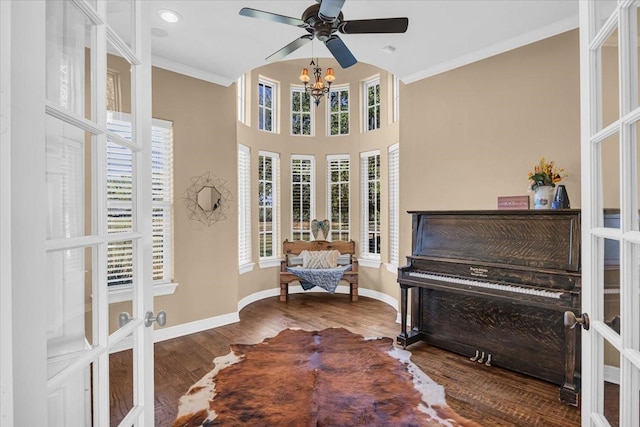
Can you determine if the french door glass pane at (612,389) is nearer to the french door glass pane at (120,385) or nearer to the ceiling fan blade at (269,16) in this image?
the french door glass pane at (120,385)

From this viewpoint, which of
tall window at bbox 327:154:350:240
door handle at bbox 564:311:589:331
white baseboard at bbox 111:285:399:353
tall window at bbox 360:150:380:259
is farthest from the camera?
tall window at bbox 327:154:350:240

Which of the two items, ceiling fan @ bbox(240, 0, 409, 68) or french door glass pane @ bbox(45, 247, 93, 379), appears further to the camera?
ceiling fan @ bbox(240, 0, 409, 68)

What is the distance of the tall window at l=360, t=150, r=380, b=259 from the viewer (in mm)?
5480

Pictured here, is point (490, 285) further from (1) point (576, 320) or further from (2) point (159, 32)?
(2) point (159, 32)

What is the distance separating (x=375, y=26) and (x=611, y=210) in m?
1.98

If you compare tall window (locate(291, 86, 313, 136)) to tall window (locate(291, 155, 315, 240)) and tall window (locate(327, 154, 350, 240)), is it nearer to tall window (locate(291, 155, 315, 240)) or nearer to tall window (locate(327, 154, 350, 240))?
tall window (locate(291, 155, 315, 240))

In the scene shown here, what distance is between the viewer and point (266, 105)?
5.62 m

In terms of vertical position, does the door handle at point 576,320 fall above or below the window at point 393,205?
below

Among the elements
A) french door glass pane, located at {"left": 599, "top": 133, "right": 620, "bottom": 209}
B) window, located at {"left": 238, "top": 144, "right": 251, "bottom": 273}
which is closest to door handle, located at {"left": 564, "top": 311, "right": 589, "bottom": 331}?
french door glass pane, located at {"left": 599, "top": 133, "right": 620, "bottom": 209}

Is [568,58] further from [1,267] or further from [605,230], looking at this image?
[1,267]

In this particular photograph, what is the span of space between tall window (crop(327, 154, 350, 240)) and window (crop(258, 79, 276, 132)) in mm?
1144

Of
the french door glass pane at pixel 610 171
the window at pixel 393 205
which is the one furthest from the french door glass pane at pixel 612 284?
the window at pixel 393 205

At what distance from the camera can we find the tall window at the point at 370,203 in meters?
5.48

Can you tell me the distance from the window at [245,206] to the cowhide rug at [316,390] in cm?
192
